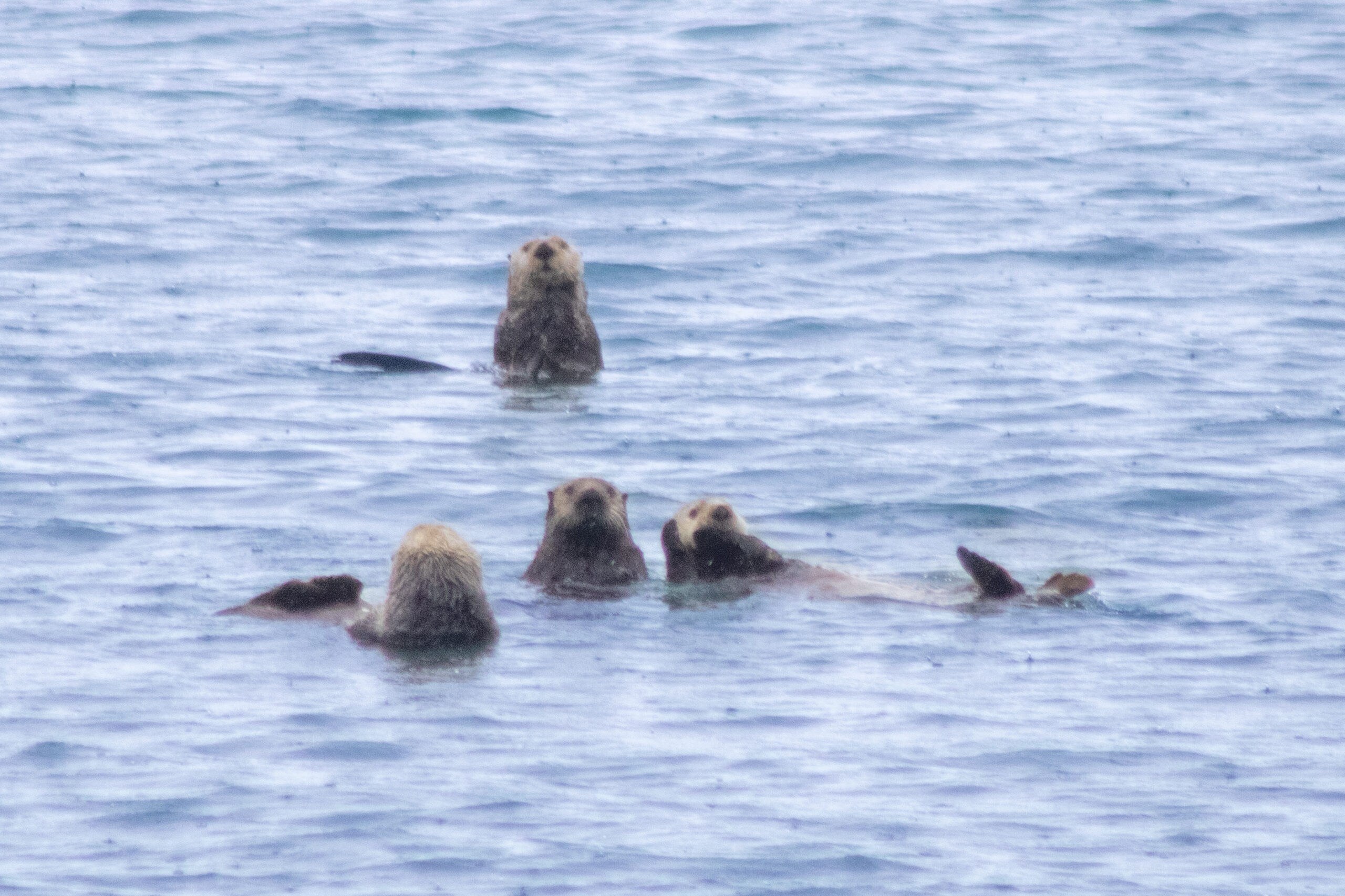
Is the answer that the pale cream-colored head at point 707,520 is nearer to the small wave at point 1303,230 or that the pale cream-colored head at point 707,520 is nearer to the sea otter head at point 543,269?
the sea otter head at point 543,269

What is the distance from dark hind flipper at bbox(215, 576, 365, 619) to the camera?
28.2 feet

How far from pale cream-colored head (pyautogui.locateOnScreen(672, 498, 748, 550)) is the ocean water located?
30 cm

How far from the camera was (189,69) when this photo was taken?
25.1 metres

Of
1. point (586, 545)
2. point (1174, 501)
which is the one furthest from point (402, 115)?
point (586, 545)

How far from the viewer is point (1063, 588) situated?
877 cm

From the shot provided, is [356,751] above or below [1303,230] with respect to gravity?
below

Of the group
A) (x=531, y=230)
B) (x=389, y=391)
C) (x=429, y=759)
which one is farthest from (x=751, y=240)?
(x=429, y=759)

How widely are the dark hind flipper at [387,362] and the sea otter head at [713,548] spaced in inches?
160

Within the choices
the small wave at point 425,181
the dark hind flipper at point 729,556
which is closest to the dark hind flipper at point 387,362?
the dark hind flipper at point 729,556

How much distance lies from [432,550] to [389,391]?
4.91 meters

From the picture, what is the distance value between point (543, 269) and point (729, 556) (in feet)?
16.4

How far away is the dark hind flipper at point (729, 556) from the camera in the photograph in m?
9.26

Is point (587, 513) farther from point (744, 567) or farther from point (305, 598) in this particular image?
point (305, 598)

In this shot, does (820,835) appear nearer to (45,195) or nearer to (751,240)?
(751,240)
